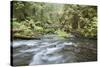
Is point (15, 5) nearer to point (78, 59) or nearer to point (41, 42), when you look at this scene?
point (41, 42)

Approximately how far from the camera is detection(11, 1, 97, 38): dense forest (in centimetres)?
203

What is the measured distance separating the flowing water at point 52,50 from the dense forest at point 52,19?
81 mm

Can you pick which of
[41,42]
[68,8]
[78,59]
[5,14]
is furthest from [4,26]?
[78,59]

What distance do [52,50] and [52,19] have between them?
1.27 ft

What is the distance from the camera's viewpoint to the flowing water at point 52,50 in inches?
79.4

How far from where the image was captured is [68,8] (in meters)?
2.22

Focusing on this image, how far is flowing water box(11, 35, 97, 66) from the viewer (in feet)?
6.62

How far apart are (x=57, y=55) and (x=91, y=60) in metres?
0.49

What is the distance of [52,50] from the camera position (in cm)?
214

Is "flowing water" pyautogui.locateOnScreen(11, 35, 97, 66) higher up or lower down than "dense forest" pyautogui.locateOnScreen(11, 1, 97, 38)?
lower down

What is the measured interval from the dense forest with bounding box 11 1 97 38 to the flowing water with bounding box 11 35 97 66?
8 centimetres

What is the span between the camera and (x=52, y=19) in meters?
2.16

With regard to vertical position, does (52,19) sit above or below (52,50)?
above

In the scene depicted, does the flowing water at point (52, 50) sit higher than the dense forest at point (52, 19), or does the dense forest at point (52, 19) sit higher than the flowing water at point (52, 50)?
the dense forest at point (52, 19)
